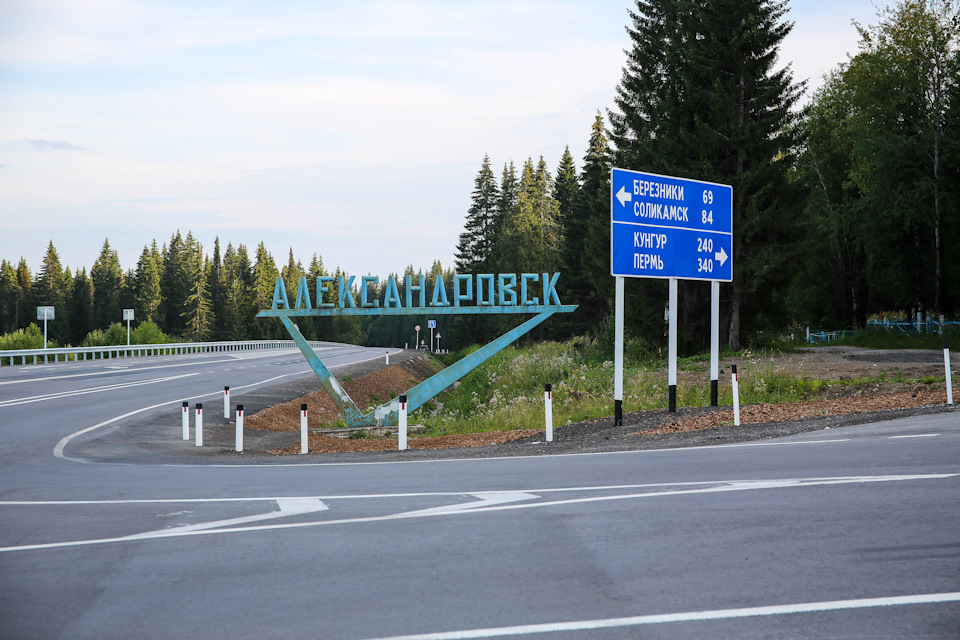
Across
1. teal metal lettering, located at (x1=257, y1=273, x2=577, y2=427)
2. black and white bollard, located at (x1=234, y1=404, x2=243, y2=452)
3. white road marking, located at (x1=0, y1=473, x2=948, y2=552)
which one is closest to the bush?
teal metal lettering, located at (x1=257, y1=273, x2=577, y2=427)

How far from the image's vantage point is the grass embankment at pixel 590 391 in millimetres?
20703

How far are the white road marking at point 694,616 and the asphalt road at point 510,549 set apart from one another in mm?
17

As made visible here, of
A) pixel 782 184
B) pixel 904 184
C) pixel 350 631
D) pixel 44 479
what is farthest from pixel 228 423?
pixel 904 184

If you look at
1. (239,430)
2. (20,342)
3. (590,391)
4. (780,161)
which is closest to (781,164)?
(780,161)

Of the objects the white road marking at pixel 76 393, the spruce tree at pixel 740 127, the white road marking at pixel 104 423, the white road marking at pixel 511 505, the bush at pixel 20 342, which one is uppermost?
the spruce tree at pixel 740 127

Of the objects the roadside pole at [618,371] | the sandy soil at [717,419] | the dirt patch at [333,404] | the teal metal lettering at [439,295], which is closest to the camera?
the sandy soil at [717,419]

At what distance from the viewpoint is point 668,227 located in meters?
17.4

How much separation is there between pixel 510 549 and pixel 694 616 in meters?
1.91

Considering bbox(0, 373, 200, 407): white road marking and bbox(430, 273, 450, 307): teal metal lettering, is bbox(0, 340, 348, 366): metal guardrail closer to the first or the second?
bbox(0, 373, 200, 407): white road marking

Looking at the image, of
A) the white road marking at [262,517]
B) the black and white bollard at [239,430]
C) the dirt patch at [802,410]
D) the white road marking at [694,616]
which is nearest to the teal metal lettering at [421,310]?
the black and white bollard at [239,430]

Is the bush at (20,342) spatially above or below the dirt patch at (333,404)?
above

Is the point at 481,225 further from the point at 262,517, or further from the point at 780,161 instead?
the point at 262,517

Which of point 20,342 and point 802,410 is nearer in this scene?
point 802,410

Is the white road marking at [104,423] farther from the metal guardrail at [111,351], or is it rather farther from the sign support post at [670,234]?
the metal guardrail at [111,351]
